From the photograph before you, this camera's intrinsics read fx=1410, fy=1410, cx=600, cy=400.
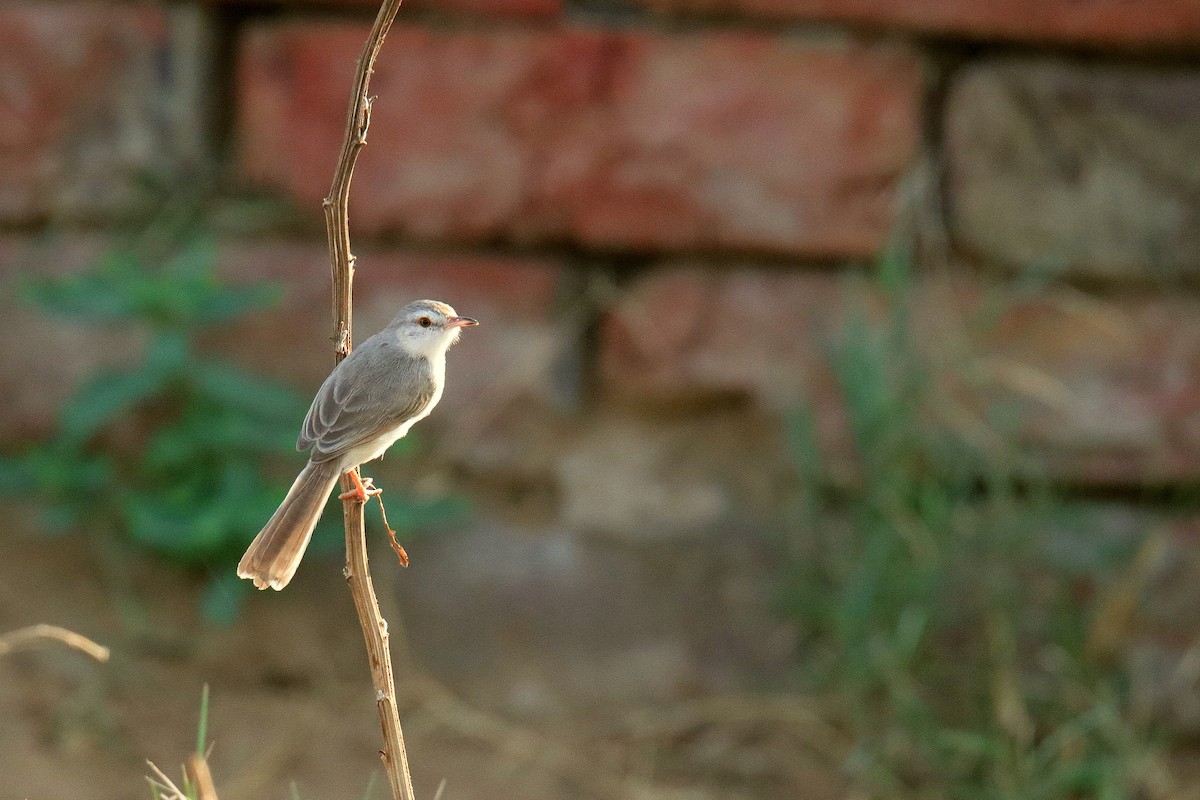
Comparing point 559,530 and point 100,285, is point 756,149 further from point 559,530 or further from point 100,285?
point 100,285

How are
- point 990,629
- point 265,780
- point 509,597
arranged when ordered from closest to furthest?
1. point 265,780
2. point 990,629
3. point 509,597

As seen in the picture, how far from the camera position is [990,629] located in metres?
3.05

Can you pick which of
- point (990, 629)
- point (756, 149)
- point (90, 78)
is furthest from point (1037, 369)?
point (90, 78)

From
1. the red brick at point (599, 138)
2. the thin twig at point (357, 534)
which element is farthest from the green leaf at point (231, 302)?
the thin twig at point (357, 534)

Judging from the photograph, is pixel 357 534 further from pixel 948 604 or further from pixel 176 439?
pixel 948 604

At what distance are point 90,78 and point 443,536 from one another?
1316 millimetres

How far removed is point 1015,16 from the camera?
307 centimetres

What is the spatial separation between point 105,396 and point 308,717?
810 mm

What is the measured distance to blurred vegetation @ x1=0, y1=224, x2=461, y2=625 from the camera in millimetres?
2934

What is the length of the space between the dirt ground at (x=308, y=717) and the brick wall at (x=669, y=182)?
1.55 ft

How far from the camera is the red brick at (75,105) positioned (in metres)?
3.18

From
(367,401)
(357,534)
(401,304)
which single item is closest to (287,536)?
(357,534)

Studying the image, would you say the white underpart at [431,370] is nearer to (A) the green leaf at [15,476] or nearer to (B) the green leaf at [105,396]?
(B) the green leaf at [105,396]

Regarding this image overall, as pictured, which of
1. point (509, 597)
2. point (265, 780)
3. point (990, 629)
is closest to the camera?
point (265, 780)
